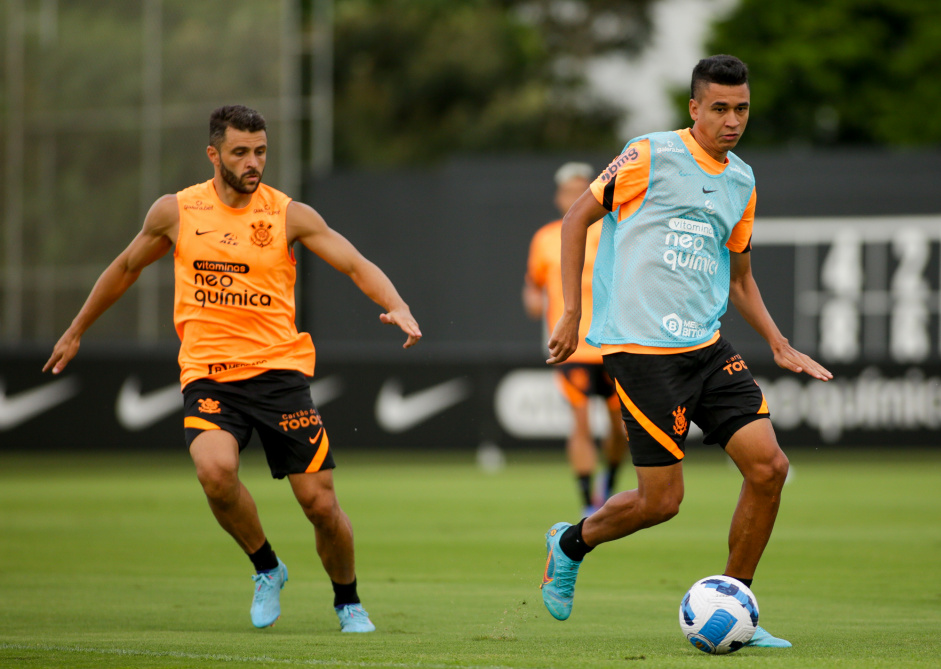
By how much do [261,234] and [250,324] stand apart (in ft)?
1.42

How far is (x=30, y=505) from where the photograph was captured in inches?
517

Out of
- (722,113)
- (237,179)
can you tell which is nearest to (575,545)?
(722,113)

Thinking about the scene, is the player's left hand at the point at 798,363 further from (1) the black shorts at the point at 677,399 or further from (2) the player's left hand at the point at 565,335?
(2) the player's left hand at the point at 565,335

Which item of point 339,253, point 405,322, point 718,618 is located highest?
point 339,253

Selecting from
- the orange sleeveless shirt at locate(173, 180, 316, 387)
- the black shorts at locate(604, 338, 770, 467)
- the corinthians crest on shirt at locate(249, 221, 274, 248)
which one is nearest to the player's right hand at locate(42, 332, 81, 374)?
the orange sleeveless shirt at locate(173, 180, 316, 387)

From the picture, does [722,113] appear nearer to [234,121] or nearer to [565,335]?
[565,335]

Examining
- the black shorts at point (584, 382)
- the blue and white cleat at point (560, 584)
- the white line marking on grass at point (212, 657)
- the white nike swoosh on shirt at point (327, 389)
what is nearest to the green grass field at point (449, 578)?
the white line marking on grass at point (212, 657)

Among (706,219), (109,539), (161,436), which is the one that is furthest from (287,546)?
(161,436)

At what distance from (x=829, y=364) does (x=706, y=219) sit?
12640mm

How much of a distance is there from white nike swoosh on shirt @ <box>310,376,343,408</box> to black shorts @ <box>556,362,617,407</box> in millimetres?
7049

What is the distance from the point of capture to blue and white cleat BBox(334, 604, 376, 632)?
21.1 ft

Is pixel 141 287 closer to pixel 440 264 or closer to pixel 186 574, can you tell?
pixel 440 264

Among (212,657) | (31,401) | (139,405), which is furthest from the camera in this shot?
(139,405)

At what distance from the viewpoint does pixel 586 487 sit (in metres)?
11.0
